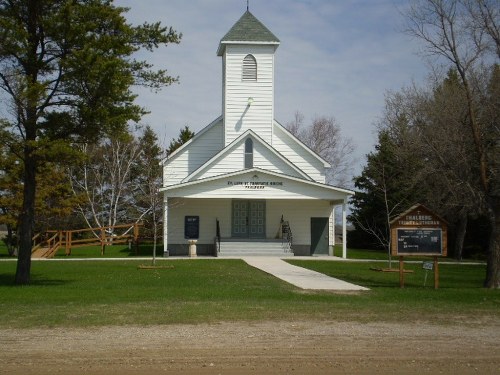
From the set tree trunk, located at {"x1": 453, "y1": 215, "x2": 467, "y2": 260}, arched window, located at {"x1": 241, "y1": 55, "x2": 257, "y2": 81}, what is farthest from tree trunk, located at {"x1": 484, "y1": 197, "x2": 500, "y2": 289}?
tree trunk, located at {"x1": 453, "y1": 215, "x2": 467, "y2": 260}

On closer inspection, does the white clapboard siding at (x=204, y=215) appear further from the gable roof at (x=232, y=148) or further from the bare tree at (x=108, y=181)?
the bare tree at (x=108, y=181)

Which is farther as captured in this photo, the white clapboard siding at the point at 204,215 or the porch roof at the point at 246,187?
the white clapboard siding at the point at 204,215

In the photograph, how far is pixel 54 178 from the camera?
1423 inches

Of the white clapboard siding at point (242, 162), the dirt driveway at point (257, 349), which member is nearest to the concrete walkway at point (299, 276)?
the white clapboard siding at point (242, 162)

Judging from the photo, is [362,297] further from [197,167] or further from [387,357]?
[197,167]

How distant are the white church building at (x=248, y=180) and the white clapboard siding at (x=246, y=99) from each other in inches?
1.9

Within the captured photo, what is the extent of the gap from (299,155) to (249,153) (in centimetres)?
364

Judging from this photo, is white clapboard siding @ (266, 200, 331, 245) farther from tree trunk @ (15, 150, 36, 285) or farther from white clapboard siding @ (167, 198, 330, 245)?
tree trunk @ (15, 150, 36, 285)

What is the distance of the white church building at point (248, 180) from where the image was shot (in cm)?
3161

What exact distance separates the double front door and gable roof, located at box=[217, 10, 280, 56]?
8.52 m

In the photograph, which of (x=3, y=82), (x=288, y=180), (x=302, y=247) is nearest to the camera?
(x=3, y=82)

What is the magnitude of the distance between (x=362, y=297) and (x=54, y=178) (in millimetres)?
24894

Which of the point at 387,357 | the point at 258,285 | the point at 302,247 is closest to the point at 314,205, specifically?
the point at 302,247

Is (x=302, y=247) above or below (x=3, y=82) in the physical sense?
below
